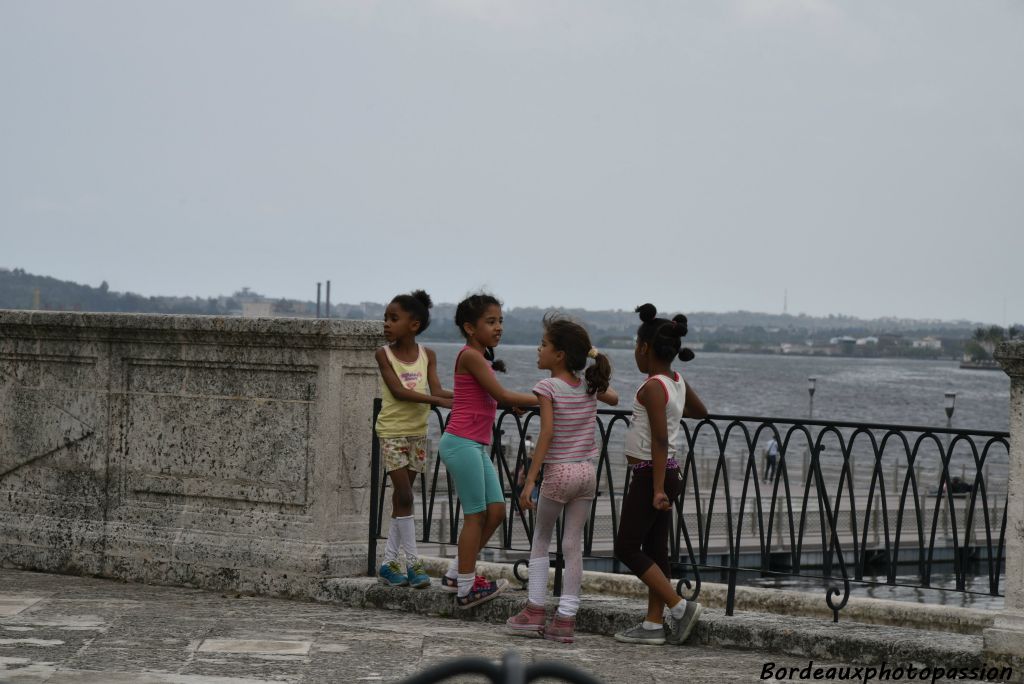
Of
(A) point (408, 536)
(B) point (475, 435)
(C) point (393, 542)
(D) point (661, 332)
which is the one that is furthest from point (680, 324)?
(C) point (393, 542)

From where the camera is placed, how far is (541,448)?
6.16 metres

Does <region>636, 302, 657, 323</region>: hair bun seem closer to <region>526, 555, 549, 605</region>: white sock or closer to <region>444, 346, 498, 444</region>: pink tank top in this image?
<region>444, 346, 498, 444</region>: pink tank top

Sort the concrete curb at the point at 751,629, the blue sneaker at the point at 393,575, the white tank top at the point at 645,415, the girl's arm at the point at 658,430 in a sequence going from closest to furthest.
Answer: the concrete curb at the point at 751,629
the girl's arm at the point at 658,430
the white tank top at the point at 645,415
the blue sneaker at the point at 393,575

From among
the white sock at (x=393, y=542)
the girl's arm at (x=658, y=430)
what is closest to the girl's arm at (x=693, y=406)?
the girl's arm at (x=658, y=430)

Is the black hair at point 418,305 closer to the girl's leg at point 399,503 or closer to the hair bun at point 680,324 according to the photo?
the girl's leg at point 399,503

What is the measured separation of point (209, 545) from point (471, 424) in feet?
6.36

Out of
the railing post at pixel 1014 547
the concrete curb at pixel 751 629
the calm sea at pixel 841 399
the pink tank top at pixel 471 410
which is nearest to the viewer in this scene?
the railing post at pixel 1014 547

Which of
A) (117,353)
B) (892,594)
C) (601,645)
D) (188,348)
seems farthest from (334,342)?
(892,594)

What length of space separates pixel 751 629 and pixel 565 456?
1194mm

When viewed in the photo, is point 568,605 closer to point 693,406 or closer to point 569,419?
point 569,419

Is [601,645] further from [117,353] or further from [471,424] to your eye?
[117,353]

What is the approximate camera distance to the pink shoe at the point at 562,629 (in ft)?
20.9

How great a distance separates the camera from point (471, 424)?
22.1ft

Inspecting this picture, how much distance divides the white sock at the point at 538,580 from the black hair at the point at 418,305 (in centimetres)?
134
